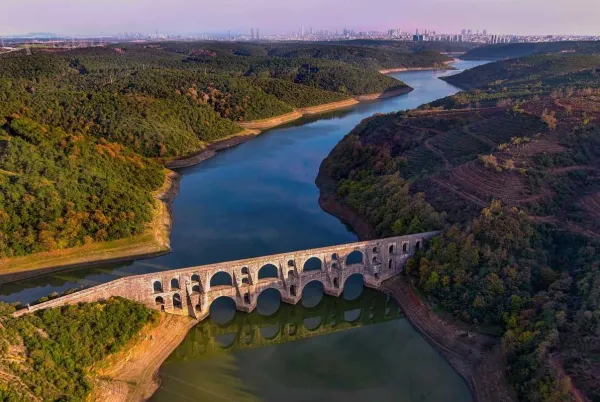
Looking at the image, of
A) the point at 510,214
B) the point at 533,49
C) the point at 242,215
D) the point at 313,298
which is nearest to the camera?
the point at 313,298

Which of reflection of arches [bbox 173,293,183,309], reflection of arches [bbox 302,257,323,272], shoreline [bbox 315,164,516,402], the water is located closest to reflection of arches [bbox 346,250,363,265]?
reflection of arches [bbox 302,257,323,272]

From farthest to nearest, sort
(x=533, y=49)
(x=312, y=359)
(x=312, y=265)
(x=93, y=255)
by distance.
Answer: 1. (x=533, y=49)
2. (x=93, y=255)
3. (x=312, y=265)
4. (x=312, y=359)

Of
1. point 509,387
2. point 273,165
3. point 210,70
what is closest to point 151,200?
point 273,165

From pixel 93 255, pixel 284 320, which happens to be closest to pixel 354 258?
pixel 284 320

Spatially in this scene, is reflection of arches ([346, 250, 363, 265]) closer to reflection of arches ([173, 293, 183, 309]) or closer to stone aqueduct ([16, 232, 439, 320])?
stone aqueduct ([16, 232, 439, 320])

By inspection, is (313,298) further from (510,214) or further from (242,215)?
(510,214)

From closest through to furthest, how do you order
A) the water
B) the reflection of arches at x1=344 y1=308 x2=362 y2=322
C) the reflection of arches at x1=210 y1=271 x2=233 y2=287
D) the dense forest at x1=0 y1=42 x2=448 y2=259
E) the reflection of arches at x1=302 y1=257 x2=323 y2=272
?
the reflection of arches at x1=344 y1=308 x2=362 y2=322 < the reflection of arches at x1=302 y1=257 x2=323 y2=272 < the water < the reflection of arches at x1=210 y1=271 x2=233 y2=287 < the dense forest at x1=0 y1=42 x2=448 y2=259

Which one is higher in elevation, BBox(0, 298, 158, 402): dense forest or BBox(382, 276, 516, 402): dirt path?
BBox(0, 298, 158, 402): dense forest
